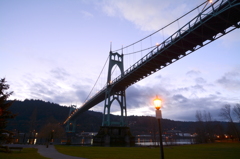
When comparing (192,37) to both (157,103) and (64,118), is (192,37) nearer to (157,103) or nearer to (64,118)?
(157,103)

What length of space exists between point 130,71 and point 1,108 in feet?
94.7

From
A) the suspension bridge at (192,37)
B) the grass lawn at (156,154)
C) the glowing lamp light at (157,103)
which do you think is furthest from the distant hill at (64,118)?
the glowing lamp light at (157,103)

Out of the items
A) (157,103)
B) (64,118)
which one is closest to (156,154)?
(157,103)

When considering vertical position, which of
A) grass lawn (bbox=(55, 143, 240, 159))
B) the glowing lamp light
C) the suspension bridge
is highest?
the suspension bridge

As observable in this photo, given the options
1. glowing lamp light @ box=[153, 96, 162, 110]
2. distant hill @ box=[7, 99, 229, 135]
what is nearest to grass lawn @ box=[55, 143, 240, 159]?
glowing lamp light @ box=[153, 96, 162, 110]

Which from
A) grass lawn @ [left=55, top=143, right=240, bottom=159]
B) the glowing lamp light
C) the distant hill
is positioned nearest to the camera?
the glowing lamp light

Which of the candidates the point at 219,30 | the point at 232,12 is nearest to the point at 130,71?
the point at 219,30

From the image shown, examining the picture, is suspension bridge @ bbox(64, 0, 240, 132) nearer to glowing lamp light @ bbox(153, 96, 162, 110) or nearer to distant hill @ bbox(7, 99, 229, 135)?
glowing lamp light @ bbox(153, 96, 162, 110)

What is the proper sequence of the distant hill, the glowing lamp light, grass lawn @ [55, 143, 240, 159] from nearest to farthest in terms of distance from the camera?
the glowing lamp light < grass lawn @ [55, 143, 240, 159] < the distant hill

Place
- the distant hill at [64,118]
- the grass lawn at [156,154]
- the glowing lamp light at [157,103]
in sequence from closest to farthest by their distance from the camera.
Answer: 1. the glowing lamp light at [157,103]
2. the grass lawn at [156,154]
3. the distant hill at [64,118]

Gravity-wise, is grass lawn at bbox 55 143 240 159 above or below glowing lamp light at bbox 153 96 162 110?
below

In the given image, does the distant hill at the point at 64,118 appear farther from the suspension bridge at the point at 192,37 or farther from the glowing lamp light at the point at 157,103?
the glowing lamp light at the point at 157,103

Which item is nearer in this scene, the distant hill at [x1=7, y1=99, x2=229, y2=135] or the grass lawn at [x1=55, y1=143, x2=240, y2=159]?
the grass lawn at [x1=55, y1=143, x2=240, y2=159]

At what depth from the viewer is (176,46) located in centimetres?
2819
